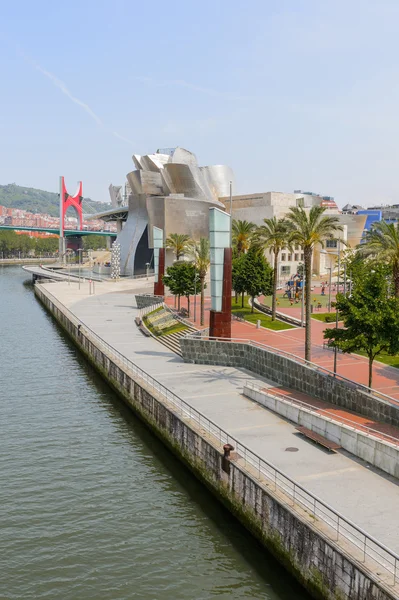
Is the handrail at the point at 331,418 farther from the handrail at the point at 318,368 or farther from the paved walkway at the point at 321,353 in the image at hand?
the paved walkway at the point at 321,353

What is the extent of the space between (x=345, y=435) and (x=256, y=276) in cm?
3130

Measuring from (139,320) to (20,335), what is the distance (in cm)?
1111

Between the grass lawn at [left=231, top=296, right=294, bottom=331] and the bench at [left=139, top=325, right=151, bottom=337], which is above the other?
the grass lawn at [left=231, top=296, right=294, bottom=331]

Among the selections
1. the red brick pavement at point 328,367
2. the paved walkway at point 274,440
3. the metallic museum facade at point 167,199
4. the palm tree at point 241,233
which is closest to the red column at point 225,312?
the paved walkway at point 274,440

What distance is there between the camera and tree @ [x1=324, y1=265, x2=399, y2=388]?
24.3 meters

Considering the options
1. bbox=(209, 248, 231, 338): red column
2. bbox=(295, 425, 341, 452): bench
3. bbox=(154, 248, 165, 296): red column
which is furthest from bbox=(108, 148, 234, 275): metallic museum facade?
bbox=(295, 425, 341, 452): bench

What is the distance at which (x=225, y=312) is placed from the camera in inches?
1430

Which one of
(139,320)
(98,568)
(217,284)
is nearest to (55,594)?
(98,568)

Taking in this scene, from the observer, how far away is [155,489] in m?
21.1

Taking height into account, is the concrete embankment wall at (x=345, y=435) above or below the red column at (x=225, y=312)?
below

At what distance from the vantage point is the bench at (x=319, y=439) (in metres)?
20.3

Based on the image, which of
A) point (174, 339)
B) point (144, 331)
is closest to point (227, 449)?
point (174, 339)

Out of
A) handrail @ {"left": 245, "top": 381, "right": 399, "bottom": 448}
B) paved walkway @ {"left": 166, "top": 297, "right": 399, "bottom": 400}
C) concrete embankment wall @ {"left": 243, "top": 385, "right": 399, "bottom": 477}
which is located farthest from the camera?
paved walkway @ {"left": 166, "top": 297, "right": 399, "bottom": 400}

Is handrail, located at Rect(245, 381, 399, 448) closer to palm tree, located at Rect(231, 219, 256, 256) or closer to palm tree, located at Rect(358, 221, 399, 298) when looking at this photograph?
palm tree, located at Rect(358, 221, 399, 298)
